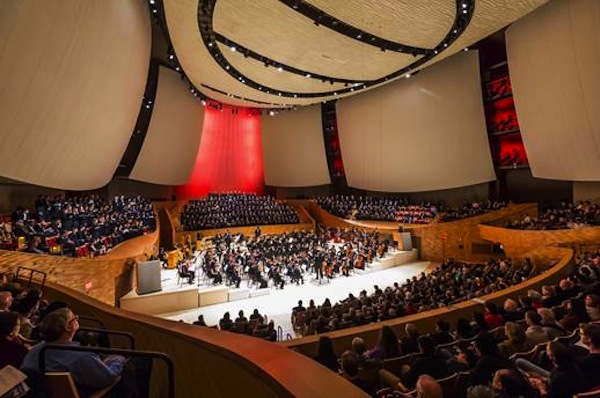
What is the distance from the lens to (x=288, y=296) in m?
10.4

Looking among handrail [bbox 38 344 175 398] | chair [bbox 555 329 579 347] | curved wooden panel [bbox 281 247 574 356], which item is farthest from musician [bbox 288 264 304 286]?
handrail [bbox 38 344 175 398]

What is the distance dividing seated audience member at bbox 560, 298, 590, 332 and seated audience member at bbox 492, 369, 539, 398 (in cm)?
180

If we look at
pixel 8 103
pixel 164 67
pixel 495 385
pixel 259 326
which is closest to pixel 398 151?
pixel 164 67

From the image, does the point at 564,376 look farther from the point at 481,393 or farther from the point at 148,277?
the point at 148,277

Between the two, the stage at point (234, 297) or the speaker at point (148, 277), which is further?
the speaker at point (148, 277)

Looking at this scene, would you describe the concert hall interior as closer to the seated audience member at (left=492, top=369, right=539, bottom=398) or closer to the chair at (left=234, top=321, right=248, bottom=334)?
the seated audience member at (left=492, top=369, right=539, bottom=398)

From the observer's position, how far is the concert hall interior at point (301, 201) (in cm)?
246

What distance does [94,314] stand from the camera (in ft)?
11.7

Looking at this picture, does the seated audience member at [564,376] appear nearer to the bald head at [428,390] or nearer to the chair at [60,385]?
the bald head at [428,390]

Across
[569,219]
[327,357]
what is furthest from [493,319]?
[569,219]

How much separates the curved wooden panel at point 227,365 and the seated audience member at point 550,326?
112 inches

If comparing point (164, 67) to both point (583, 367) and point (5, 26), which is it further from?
point (583, 367)

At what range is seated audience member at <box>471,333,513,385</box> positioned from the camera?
2.48m

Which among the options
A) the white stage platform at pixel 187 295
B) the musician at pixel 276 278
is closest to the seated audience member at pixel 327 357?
the white stage platform at pixel 187 295
